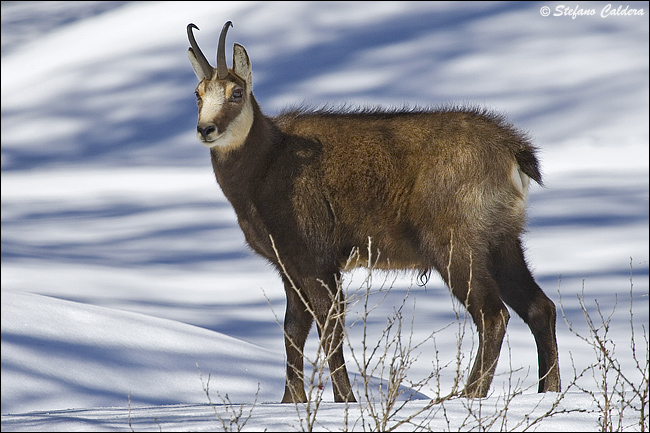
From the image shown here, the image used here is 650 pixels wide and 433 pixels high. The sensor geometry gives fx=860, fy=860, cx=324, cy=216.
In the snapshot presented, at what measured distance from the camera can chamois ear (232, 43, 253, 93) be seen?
21.3 ft

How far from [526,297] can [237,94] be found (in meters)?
2.67

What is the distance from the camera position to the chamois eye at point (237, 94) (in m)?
6.31

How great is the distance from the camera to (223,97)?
20.6 ft

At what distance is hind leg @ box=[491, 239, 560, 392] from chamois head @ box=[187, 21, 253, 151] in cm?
217

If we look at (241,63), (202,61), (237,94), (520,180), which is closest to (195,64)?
(202,61)

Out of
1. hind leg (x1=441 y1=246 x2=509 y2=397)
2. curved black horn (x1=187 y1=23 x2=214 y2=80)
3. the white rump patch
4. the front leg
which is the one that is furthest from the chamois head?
the white rump patch

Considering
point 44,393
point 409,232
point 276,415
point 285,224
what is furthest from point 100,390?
point 276,415

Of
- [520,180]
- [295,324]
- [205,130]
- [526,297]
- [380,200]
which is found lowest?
[295,324]

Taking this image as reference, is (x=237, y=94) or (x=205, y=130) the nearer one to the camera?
(x=205, y=130)

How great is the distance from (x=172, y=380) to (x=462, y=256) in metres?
4.18

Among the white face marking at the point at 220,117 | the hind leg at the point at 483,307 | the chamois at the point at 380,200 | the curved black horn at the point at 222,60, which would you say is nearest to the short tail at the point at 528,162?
the chamois at the point at 380,200

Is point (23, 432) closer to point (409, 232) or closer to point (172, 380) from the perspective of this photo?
point (409, 232)

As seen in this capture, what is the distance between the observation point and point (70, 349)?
30.6 ft

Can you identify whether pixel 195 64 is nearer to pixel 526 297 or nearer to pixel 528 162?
pixel 528 162
